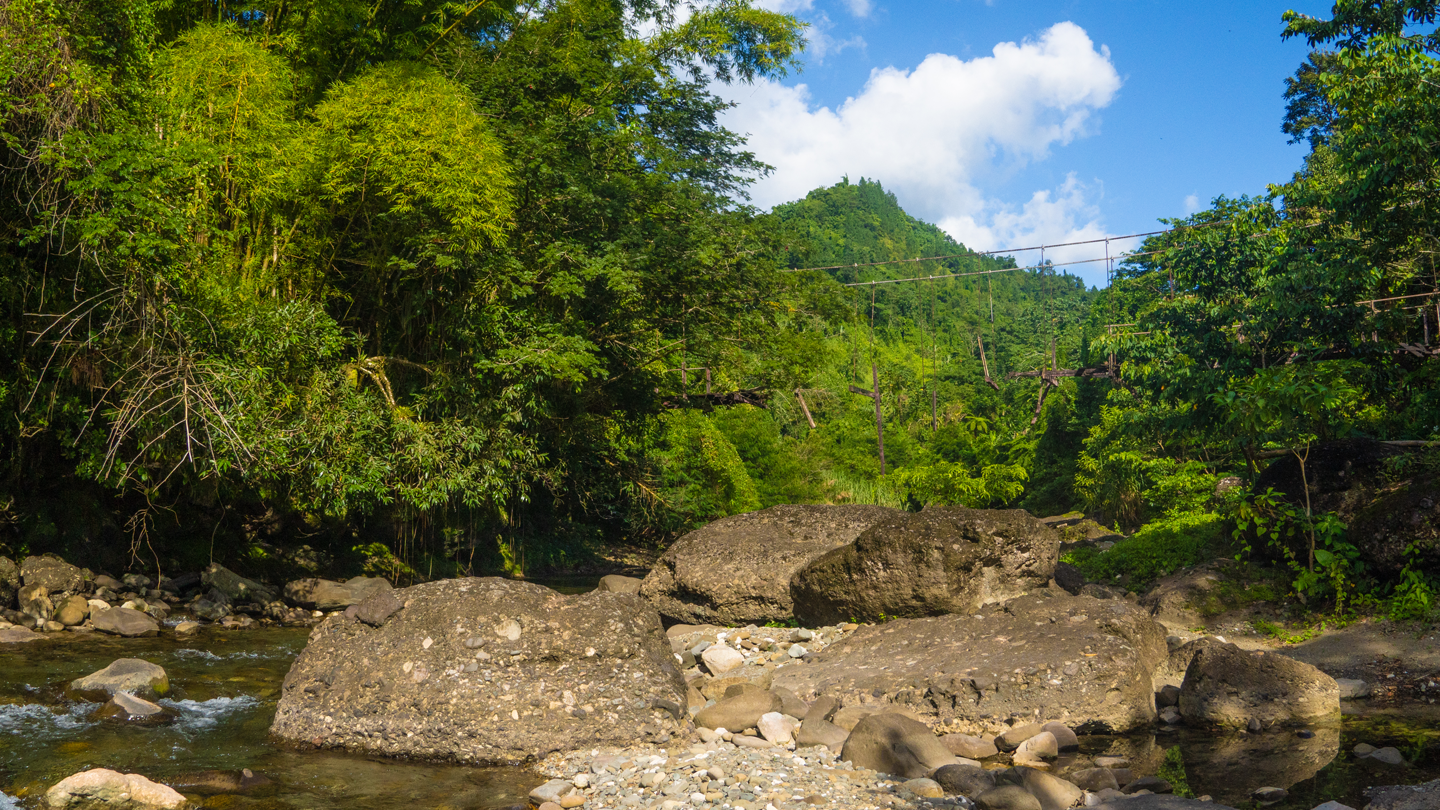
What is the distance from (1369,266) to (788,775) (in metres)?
9.06

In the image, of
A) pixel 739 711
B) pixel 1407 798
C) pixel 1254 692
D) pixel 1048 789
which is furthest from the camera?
pixel 1254 692

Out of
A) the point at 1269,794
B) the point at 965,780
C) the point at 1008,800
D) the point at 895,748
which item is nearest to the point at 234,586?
the point at 895,748

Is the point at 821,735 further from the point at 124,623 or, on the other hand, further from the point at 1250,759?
the point at 124,623

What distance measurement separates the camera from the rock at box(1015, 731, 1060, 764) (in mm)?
5783

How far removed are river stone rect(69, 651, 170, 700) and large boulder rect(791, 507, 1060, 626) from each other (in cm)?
580

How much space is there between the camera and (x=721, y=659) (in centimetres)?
809

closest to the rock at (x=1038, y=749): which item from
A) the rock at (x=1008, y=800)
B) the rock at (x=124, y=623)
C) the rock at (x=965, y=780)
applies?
the rock at (x=965, y=780)

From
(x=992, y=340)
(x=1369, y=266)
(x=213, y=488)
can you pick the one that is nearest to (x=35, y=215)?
(x=213, y=488)

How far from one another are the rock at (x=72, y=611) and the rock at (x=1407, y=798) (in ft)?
36.2

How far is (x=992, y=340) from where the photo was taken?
57.2 meters

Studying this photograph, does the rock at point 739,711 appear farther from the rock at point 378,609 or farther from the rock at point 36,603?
the rock at point 36,603

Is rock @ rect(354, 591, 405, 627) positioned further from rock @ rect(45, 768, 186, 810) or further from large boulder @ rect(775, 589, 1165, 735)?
large boulder @ rect(775, 589, 1165, 735)

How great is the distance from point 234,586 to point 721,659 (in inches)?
279

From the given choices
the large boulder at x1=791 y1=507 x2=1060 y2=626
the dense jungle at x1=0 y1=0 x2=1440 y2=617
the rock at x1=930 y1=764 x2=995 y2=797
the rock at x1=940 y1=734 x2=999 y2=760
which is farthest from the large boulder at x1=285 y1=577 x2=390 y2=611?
the rock at x1=930 y1=764 x2=995 y2=797
